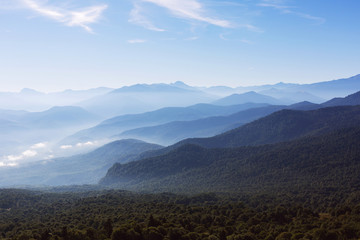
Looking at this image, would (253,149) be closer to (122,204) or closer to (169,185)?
(169,185)

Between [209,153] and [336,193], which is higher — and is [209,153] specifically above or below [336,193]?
above

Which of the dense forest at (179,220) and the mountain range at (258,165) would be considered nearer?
the dense forest at (179,220)

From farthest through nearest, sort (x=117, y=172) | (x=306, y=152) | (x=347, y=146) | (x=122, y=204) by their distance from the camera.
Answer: (x=117, y=172), (x=306, y=152), (x=347, y=146), (x=122, y=204)

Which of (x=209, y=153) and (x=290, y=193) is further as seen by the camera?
(x=209, y=153)

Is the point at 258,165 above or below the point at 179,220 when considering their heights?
below

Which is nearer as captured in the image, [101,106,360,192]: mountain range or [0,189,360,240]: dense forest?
[0,189,360,240]: dense forest

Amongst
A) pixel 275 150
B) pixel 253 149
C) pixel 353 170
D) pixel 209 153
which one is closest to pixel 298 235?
pixel 353 170

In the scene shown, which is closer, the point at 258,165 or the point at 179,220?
the point at 179,220

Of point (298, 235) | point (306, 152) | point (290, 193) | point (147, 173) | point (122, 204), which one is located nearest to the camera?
point (298, 235)
